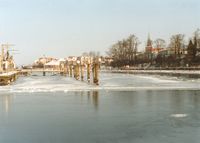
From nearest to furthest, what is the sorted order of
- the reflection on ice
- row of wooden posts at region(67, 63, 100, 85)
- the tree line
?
1. the reflection on ice
2. row of wooden posts at region(67, 63, 100, 85)
3. the tree line

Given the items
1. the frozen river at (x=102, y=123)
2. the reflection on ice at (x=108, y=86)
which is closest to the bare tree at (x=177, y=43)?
the reflection on ice at (x=108, y=86)

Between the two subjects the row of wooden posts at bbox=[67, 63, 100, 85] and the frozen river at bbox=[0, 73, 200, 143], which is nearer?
the frozen river at bbox=[0, 73, 200, 143]

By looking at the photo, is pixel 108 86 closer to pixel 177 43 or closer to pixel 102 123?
pixel 102 123

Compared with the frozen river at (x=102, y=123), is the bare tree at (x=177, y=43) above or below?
above

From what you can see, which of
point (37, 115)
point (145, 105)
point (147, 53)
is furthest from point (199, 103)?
point (147, 53)

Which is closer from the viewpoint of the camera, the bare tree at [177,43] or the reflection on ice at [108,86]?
the reflection on ice at [108,86]

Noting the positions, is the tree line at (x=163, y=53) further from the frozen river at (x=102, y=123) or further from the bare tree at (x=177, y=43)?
the frozen river at (x=102, y=123)

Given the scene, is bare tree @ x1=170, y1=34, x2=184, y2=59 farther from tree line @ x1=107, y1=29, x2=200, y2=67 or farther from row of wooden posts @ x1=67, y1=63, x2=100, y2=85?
row of wooden posts @ x1=67, y1=63, x2=100, y2=85

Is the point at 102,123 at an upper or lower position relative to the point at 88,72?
lower

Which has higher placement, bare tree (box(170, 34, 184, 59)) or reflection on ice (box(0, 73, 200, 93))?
bare tree (box(170, 34, 184, 59))

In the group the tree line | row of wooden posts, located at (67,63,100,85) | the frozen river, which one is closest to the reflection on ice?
row of wooden posts, located at (67,63,100,85)

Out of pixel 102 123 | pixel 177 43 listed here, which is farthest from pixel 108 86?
pixel 177 43

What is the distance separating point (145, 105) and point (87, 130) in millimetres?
6944

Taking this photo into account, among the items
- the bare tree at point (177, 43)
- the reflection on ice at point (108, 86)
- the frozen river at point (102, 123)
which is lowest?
the reflection on ice at point (108, 86)
